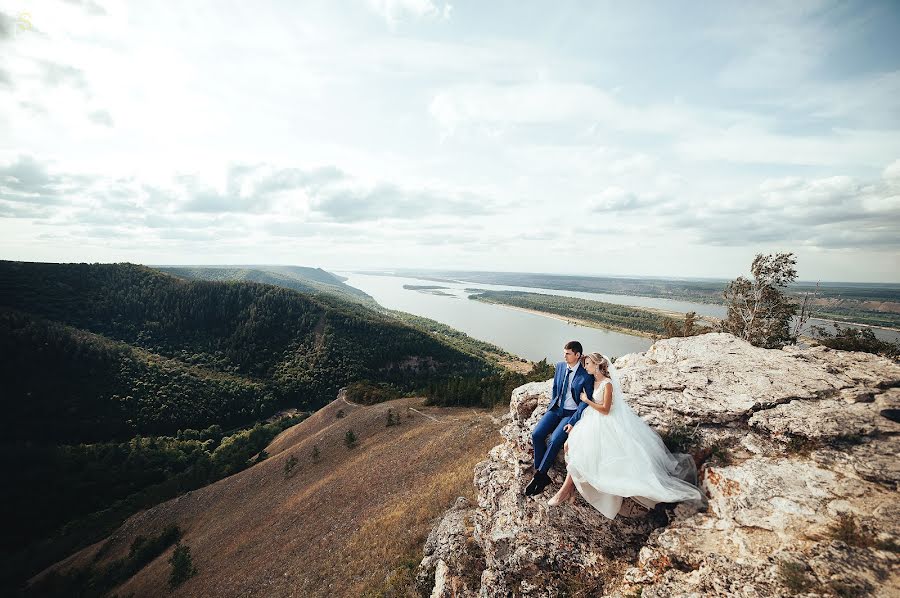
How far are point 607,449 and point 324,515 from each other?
23.3 m

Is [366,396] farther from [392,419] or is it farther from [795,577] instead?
[795,577]

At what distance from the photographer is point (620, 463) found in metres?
6.78

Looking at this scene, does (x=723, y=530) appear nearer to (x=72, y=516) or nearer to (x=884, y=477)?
(x=884, y=477)

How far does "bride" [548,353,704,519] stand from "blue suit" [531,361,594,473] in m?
0.33

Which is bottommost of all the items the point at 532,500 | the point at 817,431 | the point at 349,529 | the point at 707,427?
the point at 349,529

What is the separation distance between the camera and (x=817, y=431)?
256 inches

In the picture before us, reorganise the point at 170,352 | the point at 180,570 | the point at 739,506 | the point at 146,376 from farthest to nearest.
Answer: the point at 170,352 → the point at 146,376 → the point at 180,570 → the point at 739,506

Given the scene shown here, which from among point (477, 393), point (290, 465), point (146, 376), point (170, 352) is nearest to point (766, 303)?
point (477, 393)

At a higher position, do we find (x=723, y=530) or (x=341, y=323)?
(x=723, y=530)

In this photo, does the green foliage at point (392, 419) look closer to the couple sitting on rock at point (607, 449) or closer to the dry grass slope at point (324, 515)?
the dry grass slope at point (324, 515)

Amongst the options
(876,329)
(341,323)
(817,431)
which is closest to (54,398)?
(341,323)

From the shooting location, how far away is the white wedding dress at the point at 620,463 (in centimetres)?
Result: 660

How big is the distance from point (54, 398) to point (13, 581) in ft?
218

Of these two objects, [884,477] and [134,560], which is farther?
[134,560]
